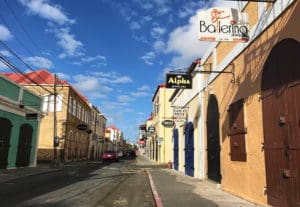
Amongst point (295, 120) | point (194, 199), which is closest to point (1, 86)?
point (194, 199)

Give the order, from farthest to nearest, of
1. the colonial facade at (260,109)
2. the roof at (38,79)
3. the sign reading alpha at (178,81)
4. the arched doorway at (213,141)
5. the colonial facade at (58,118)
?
the roof at (38,79) < the colonial facade at (58,118) < the sign reading alpha at (178,81) < the arched doorway at (213,141) < the colonial facade at (260,109)

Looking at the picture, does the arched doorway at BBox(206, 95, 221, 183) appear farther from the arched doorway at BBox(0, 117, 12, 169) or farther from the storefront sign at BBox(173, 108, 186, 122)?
the arched doorway at BBox(0, 117, 12, 169)

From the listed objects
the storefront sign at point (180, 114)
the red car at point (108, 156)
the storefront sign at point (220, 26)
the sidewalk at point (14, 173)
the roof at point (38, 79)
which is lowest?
the sidewalk at point (14, 173)

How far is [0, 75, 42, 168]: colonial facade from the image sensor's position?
78.2 feet

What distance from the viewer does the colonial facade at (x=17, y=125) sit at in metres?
23.8

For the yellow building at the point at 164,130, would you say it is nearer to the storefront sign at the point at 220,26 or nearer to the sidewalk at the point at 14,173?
the sidewalk at the point at 14,173

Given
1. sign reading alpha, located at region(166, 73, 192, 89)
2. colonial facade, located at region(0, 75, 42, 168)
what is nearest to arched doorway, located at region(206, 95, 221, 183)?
sign reading alpha, located at region(166, 73, 192, 89)

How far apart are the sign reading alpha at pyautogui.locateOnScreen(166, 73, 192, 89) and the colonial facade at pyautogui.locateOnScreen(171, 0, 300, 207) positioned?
4.22ft

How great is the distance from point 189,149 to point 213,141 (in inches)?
256

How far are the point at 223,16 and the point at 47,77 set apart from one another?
39013 millimetres

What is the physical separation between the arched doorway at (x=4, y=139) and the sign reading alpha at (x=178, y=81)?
13.8 metres

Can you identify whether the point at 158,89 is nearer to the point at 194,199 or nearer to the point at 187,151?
the point at 187,151

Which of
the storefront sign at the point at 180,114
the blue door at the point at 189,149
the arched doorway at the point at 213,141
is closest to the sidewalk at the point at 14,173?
the blue door at the point at 189,149

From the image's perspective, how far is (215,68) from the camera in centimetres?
1554
